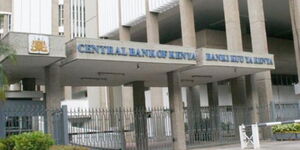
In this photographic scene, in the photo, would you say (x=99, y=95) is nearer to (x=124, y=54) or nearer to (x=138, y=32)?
(x=138, y=32)

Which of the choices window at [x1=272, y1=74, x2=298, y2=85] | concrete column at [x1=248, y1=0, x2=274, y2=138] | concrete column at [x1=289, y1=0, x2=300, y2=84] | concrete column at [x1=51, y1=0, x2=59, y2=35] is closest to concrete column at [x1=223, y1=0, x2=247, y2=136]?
concrete column at [x1=248, y1=0, x2=274, y2=138]

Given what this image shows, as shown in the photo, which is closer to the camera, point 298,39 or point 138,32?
point 298,39

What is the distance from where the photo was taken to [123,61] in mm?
18828

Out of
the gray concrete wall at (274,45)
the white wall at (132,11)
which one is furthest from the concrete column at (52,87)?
the gray concrete wall at (274,45)

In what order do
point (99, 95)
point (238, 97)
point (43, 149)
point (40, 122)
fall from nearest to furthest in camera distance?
point (43, 149) < point (40, 122) < point (238, 97) < point (99, 95)

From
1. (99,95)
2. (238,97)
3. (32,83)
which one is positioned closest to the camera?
(32,83)

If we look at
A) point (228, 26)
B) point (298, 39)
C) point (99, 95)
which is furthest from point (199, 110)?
point (99, 95)

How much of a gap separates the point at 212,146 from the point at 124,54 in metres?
9.02

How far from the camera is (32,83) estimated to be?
75.2 feet

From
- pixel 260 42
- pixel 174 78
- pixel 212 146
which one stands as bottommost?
pixel 212 146

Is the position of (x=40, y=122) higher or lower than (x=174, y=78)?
lower

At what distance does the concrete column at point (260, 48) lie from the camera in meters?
27.3

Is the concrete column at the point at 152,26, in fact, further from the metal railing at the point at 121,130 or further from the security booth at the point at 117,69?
the metal railing at the point at 121,130

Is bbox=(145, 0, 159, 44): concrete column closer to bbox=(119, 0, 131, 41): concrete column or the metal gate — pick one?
bbox=(119, 0, 131, 41): concrete column
